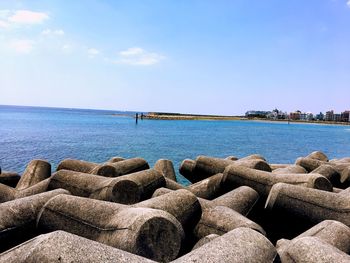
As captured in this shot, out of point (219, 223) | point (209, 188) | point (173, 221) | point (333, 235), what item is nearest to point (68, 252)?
point (173, 221)

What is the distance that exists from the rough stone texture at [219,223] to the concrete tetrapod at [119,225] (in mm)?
841

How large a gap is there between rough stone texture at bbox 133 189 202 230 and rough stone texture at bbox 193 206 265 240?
0.12m

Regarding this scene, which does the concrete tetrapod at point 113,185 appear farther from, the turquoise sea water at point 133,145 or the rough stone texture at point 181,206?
the turquoise sea water at point 133,145

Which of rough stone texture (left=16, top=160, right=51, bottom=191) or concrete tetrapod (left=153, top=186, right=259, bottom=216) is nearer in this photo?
concrete tetrapod (left=153, top=186, right=259, bottom=216)

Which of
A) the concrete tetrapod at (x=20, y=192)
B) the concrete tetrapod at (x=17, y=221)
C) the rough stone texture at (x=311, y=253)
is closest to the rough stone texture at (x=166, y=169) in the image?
the concrete tetrapod at (x=20, y=192)

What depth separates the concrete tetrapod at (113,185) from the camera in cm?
650

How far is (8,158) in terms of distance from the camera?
21750mm

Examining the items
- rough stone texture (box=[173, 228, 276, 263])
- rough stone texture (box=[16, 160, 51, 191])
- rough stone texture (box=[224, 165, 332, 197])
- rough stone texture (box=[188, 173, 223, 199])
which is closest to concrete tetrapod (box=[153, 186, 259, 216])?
rough stone texture (box=[224, 165, 332, 197])

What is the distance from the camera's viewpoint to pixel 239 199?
659 cm

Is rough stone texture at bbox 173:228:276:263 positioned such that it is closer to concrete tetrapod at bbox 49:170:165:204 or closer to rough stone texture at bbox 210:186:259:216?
rough stone texture at bbox 210:186:259:216

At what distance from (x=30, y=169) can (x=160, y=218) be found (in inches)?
268

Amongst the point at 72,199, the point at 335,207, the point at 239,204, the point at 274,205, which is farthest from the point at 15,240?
the point at 335,207

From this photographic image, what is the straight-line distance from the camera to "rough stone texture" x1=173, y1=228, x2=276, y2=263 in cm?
304

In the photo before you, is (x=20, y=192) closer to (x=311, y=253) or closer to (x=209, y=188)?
(x=209, y=188)
